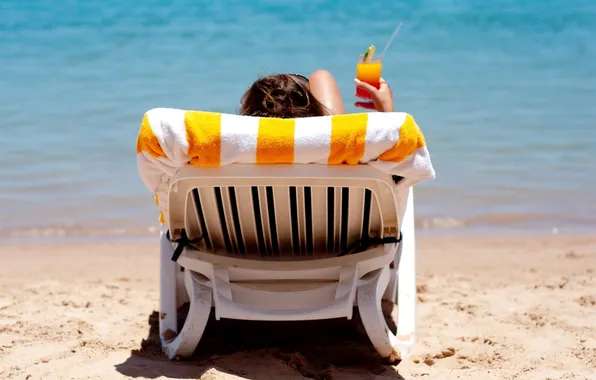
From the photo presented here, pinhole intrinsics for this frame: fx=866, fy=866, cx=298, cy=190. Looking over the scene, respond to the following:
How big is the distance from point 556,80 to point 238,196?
732cm

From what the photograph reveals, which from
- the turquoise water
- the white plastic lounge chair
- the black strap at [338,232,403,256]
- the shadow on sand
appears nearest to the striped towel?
the white plastic lounge chair

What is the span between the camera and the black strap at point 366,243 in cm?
310

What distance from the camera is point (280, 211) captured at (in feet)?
9.89

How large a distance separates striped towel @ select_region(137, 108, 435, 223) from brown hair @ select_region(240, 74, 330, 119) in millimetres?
454

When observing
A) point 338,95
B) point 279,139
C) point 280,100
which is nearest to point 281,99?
point 280,100

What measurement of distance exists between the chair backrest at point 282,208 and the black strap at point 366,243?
0.06 ft

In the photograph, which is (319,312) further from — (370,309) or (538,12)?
(538,12)

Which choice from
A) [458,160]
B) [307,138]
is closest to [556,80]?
[458,160]

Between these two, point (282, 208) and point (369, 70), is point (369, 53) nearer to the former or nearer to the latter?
point (369, 70)

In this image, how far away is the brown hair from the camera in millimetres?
3195

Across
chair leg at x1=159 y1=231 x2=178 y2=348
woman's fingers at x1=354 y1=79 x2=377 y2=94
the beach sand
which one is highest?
woman's fingers at x1=354 y1=79 x2=377 y2=94

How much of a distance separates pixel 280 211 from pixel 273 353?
0.61 meters

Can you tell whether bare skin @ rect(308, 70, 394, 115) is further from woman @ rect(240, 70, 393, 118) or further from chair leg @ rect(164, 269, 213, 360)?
chair leg @ rect(164, 269, 213, 360)

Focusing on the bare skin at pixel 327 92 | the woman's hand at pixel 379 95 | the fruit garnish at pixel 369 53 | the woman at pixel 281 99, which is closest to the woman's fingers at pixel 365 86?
the woman's hand at pixel 379 95
